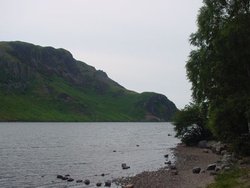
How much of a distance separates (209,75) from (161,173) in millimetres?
13463

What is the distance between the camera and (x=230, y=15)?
48.4m

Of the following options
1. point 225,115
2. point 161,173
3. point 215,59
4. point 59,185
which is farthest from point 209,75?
point 59,185

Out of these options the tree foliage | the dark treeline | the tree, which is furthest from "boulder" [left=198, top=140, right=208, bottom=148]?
the tree

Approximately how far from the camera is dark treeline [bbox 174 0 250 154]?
45031 millimetres

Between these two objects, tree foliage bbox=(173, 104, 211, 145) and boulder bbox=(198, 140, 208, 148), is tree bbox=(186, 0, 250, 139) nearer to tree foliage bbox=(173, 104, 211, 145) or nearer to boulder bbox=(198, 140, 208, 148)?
boulder bbox=(198, 140, 208, 148)

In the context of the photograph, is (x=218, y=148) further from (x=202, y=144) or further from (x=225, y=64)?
(x=225, y=64)

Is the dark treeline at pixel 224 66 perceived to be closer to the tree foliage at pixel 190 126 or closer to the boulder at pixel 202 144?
the boulder at pixel 202 144

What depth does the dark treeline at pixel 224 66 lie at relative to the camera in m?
45.0

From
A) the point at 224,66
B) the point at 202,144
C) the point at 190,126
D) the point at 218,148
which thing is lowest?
the point at 218,148

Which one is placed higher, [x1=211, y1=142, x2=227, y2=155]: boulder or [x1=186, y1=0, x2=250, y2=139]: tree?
[x1=186, y1=0, x2=250, y2=139]: tree

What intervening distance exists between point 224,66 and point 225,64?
252 mm

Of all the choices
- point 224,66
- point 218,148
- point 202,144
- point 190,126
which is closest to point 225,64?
point 224,66

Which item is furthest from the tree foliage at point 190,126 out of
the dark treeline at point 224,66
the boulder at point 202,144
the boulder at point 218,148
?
the dark treeline at point 224,66

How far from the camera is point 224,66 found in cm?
4675
